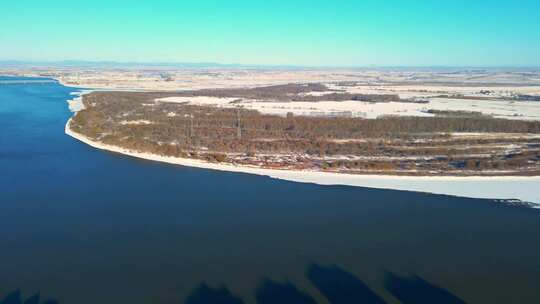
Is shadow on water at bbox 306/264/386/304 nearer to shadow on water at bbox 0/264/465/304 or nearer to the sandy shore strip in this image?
shadow on water at bbox 0/264/465/304

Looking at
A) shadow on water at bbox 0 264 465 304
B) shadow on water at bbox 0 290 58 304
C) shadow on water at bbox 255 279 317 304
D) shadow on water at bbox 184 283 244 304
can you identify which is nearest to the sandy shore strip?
shadow on water at bbox 0 264 465 304

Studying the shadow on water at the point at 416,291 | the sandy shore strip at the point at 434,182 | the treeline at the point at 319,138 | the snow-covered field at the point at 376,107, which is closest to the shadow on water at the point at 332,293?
the shadow on water at the point at 416,291

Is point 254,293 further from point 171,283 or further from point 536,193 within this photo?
point 536,193

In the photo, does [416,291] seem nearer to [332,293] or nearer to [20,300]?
[332,293]

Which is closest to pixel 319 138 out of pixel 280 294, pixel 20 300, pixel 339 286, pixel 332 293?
pixel 339 286

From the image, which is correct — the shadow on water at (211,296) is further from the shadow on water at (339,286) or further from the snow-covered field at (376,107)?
the snow-covered field at (376,107)

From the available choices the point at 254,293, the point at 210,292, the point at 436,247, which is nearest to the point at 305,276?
the point at 254,293
